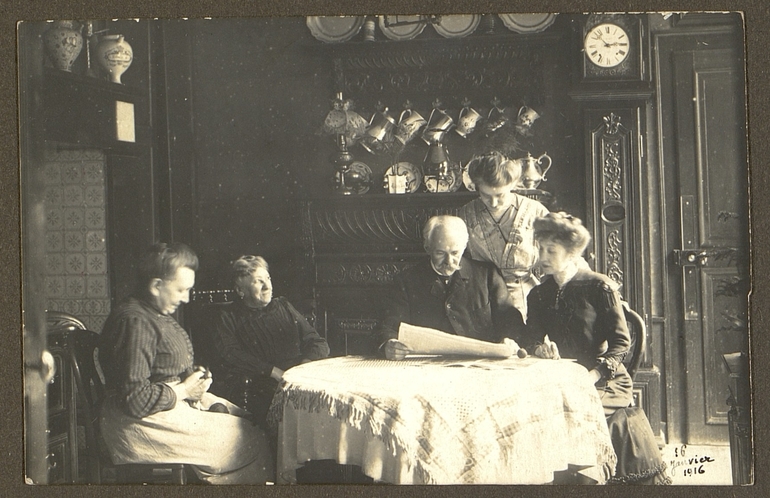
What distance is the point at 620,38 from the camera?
231 cm

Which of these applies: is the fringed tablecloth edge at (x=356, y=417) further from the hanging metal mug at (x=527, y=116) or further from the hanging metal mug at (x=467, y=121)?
the hanging metal mug at (x=527, y=116)

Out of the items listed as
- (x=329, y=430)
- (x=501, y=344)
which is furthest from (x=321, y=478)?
(x=501, y=344)

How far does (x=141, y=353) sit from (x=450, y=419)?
974mm

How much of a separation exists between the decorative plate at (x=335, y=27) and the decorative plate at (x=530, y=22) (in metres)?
0.47

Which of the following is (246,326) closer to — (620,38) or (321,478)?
(321,478)

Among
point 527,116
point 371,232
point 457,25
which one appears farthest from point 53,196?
point 527,116

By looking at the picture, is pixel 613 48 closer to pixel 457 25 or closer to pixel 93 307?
pixel 457 25

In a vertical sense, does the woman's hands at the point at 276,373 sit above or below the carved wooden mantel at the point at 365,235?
below

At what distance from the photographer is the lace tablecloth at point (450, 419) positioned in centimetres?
221

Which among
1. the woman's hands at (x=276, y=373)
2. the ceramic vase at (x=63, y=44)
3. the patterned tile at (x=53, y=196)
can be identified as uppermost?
the ceramic vase at (x=63, y=44)

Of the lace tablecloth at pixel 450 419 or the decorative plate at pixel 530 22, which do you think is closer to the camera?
the lace tablecloth at pixel 450 419

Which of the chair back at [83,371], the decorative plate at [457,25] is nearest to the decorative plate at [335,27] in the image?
the decorative plate at [457,25]

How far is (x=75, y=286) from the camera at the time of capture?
7.86 ft

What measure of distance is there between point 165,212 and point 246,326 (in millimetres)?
437
